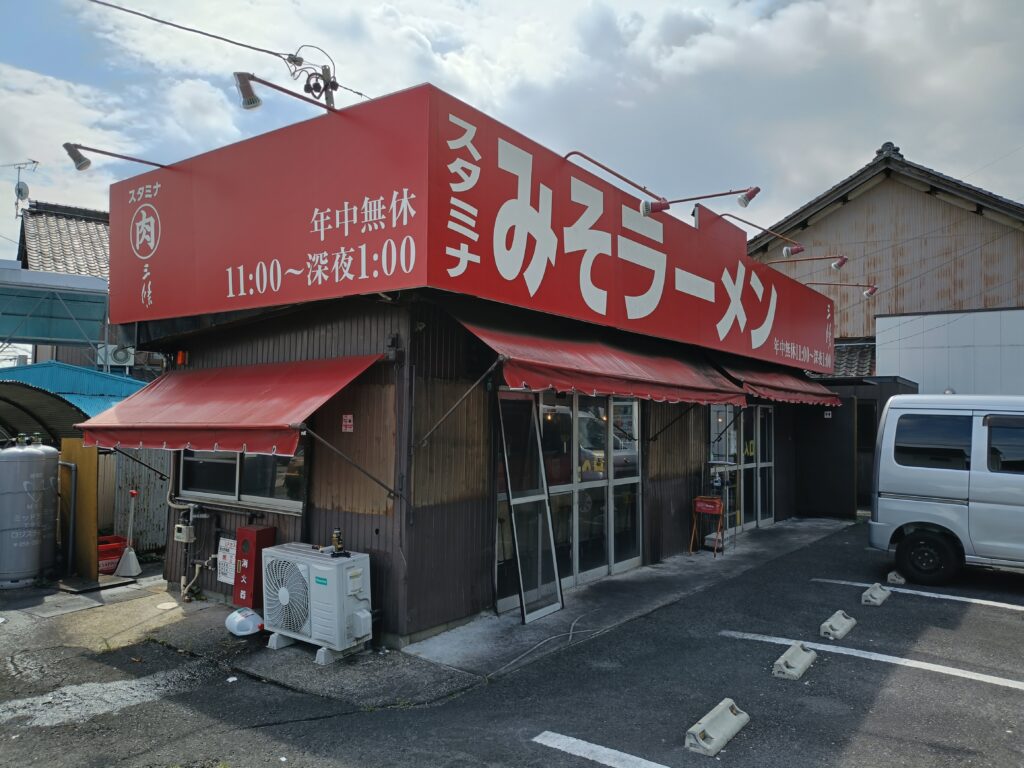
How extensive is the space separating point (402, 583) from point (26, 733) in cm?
262

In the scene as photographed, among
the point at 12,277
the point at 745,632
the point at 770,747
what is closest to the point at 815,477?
the point at 745,632

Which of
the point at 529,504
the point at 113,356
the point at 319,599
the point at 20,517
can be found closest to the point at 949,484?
the point at 529,504

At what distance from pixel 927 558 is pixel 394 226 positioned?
725 centimetres

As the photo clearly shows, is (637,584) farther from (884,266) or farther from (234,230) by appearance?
(884,266)

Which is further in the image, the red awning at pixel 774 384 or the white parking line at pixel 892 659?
the red awning at pixel 774 384

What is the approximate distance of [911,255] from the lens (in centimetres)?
1977

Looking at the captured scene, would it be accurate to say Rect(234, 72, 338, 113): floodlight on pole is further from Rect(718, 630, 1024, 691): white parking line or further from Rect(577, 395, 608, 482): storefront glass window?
Rect(718, 630, 1024, 691): white parking line

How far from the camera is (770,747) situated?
154 inches

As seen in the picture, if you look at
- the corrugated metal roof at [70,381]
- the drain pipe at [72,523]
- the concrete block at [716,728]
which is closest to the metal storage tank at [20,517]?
the drain pipe at [72,523]

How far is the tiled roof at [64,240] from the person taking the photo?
15.9 m

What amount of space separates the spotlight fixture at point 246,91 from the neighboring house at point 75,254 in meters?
10.7

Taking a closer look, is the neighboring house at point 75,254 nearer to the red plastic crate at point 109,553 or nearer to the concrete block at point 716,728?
the red plastic crate at point 109,553

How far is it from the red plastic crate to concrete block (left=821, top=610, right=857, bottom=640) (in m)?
8.38

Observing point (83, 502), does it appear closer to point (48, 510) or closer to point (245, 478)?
point (48, 510)
